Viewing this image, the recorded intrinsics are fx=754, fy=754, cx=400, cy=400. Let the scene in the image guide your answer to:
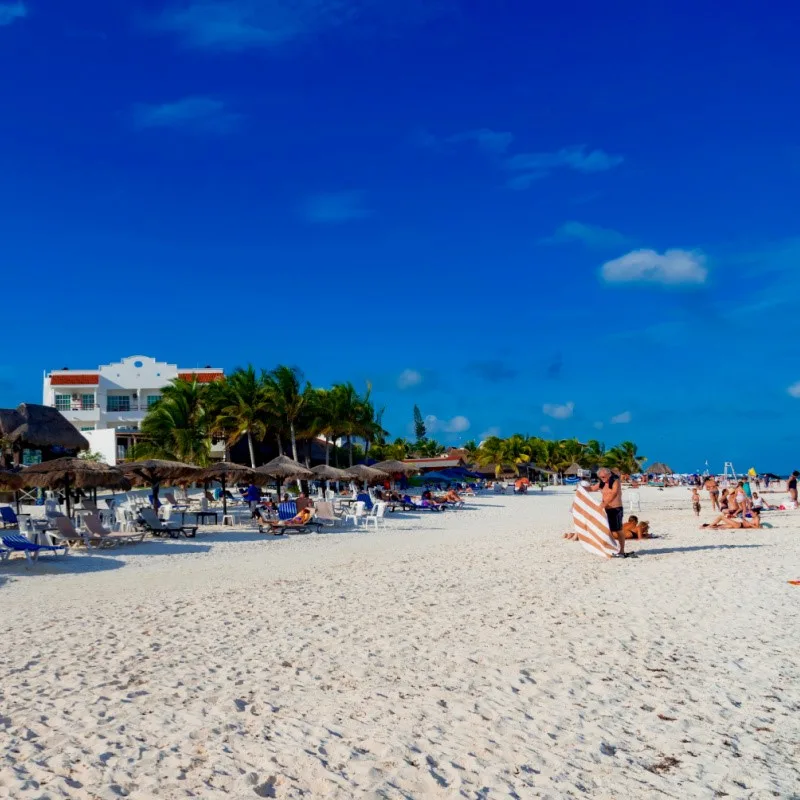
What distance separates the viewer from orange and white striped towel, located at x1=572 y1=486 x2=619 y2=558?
12555 mm

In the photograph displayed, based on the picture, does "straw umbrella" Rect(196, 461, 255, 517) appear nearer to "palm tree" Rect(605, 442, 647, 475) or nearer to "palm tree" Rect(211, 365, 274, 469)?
"palm tree" Rect(211, 365, 274, 469)

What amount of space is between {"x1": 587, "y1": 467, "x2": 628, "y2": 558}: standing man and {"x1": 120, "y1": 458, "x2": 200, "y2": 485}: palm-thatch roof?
1160 cm

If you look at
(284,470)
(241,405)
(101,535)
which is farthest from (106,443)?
(101,535)

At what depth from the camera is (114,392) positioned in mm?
52875

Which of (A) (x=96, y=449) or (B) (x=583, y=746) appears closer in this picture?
(B) (x=583, y=746)

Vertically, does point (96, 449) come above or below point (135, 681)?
above

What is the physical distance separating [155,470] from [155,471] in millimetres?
44

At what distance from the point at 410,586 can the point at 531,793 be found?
6290 mm

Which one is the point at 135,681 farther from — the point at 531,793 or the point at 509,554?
the point at 509,554

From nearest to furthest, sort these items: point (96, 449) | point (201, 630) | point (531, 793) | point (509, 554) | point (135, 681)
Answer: point (531, 793) → point (135, 681) → point (201, 630) → point (509, 554) → point (96, 449)

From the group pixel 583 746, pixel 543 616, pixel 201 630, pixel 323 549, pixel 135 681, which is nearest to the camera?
pixel 583 746

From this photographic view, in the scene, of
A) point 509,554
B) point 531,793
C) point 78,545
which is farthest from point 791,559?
point 78,545

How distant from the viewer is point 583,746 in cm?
446

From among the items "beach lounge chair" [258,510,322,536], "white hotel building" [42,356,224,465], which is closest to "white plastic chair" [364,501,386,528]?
"beach lounge chair" [258,510,322,536]
